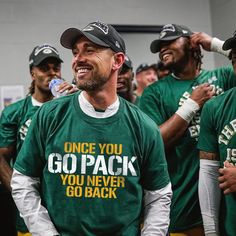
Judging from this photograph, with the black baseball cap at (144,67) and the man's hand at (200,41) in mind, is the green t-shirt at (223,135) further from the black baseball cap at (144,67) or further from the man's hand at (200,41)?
the black baseball cap at (144,67)

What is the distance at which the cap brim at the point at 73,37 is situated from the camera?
1591 mm

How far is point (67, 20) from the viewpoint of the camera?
13.3 ft

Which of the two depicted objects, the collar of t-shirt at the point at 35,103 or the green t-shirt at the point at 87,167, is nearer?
the green t-shirt at the point at 87,167

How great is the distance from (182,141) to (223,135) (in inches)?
14.7

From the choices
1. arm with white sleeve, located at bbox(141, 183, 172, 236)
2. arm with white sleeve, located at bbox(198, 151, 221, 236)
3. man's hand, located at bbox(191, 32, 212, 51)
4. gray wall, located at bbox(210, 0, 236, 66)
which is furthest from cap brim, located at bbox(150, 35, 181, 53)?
gray wall, located at bbox(210, 0, 236, 66)

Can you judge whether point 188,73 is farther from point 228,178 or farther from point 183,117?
point 228,178

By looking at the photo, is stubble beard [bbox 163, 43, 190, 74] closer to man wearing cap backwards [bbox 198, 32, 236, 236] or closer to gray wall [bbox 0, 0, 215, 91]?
man wearing cap backwards [bbox 198, 32, 236, 236]

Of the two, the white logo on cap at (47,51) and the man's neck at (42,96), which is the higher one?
the white logo on cap at (47,51)

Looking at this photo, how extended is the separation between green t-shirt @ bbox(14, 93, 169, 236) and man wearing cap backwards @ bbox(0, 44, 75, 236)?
0.80m

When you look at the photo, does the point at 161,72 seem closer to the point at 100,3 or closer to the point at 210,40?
the point at 210,40

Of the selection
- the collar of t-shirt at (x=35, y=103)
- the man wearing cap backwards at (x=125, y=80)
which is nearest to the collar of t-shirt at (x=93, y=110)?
the collar of t-shirt at (x=35, y=103)

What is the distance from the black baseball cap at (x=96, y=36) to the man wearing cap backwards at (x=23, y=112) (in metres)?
0.81

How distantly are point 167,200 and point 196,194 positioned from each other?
0.55m

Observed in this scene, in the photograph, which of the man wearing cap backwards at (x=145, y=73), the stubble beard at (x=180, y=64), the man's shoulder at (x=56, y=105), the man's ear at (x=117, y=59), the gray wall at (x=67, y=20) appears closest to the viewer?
the man's shoulder at (x=56, y=105)
